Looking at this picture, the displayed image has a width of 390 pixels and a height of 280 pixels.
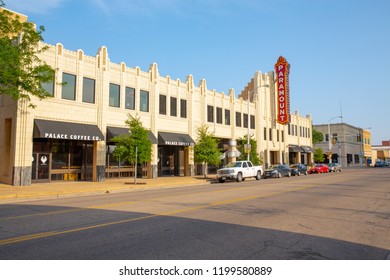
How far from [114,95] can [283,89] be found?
3124 cm

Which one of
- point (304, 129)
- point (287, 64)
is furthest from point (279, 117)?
point (304, 129)

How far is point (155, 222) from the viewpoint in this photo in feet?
29.6

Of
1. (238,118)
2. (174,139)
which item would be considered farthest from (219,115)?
(174,139)

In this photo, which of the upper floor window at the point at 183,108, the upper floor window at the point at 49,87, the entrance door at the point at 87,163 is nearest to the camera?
the upper floor window at the point at 49,87

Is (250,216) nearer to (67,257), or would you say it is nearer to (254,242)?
(254,242)

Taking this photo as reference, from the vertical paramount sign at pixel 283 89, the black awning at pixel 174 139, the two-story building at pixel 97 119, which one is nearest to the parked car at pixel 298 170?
the two-story building at pixel 97 119

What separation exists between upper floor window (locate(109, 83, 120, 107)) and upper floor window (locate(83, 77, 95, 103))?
1.77 meters

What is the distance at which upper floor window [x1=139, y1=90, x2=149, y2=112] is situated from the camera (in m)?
31.3

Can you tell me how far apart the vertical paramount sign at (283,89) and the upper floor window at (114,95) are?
1175 inches

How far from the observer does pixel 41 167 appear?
2483 cm

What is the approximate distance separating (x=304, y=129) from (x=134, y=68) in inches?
1653

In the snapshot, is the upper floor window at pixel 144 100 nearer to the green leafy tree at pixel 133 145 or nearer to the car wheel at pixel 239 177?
the green leafy tree at pixel 133 145

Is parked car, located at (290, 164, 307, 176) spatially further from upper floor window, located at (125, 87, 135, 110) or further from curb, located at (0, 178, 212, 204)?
upper floor window, located at (125, 87, 135, 110)

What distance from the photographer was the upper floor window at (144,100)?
3133 cm
